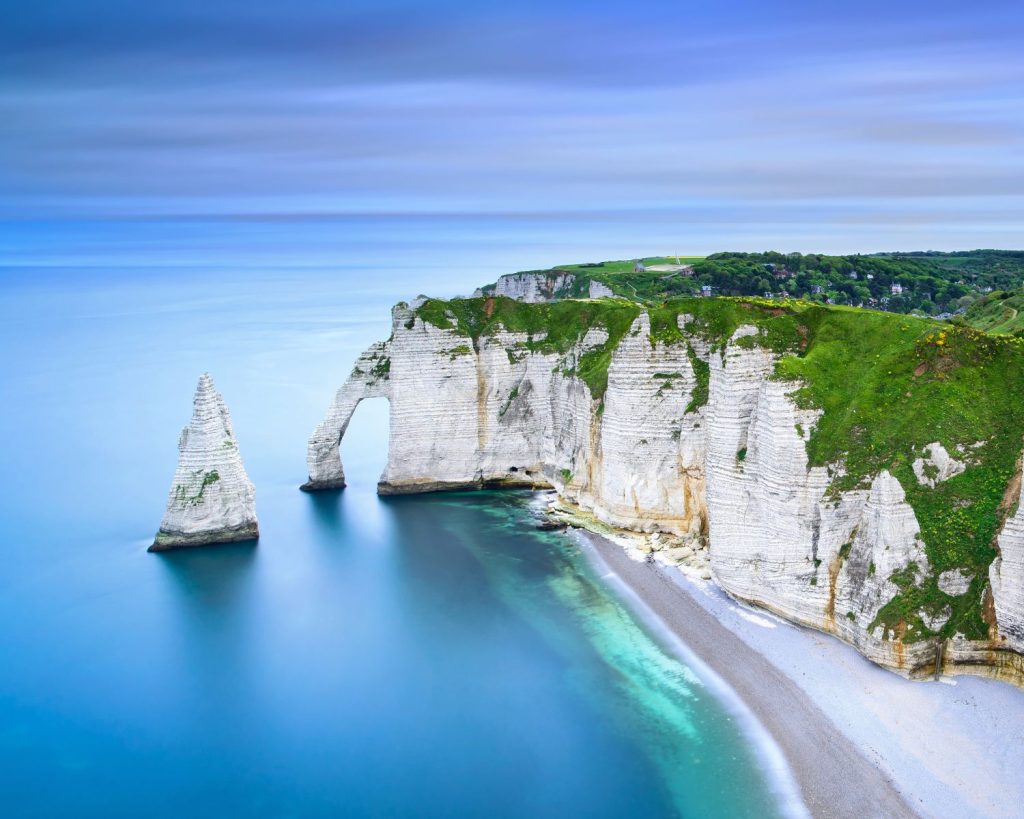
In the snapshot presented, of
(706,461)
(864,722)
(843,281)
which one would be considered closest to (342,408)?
(706,461)

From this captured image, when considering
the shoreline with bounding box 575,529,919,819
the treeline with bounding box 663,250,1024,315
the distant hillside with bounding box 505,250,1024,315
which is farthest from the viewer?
the treeline with bounding box 663,250,1024,315

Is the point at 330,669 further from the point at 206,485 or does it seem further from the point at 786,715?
the point at 786,715

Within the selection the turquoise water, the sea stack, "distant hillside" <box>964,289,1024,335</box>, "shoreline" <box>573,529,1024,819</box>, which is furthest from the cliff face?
"distant hillside" <box>964,289,1024,335</box>

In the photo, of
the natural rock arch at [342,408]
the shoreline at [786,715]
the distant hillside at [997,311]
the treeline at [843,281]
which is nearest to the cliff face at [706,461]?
the natural rock arch at [342,408]

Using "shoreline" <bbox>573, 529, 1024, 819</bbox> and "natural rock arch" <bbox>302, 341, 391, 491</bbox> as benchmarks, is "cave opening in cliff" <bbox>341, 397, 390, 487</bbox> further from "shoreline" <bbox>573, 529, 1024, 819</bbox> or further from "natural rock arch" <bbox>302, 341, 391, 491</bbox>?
"shoreline" <bbox>573, 529, 1024, 819</bbox>

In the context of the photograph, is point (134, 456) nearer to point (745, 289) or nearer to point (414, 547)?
point (414, 547)
